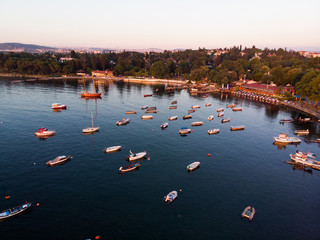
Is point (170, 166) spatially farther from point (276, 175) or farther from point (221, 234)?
point (276, 175)

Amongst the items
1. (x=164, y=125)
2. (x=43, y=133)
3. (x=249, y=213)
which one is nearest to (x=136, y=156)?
(x=164, y=125)

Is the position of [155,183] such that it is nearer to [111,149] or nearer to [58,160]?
[111,149]

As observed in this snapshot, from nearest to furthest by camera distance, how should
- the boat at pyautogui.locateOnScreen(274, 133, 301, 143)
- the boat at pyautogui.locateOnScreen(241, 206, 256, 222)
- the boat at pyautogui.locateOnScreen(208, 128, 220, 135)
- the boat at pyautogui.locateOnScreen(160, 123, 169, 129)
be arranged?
Result: the boat at pyautogui.locateOnScreen(241, 206, 256, 222) < the boat at pyautogui.locateOnScreen(274, 133, 301, 143) < the boat at pyautogui.locateOnScreen(208, 128, 220, 135) < the boat at pyautogui.locateOnScreen(160, 123, 169, 129)

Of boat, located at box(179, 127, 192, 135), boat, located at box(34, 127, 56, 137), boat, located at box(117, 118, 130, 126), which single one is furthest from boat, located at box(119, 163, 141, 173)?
boat, located at box(34, 127, 56, 137)

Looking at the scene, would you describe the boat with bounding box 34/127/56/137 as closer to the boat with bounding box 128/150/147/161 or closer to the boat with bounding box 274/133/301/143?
the boat with bounding box 128/150/147/161

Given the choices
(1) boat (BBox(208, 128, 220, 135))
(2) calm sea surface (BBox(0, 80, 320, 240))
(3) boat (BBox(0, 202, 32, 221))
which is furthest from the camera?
(1) boat (BBox(208, 128, 220, 135))

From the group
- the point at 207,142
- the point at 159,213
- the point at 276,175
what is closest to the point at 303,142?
the point at 276,175
